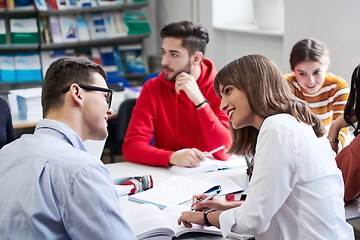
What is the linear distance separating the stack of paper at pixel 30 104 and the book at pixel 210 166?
55.9 inches

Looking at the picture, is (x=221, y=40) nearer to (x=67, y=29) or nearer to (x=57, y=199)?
(x=67, y=29)

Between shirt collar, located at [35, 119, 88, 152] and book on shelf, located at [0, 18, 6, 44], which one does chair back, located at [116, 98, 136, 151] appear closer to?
shirt collar, located at [35, 119, 88, 152]

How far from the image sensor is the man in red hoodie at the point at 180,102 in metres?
2.32

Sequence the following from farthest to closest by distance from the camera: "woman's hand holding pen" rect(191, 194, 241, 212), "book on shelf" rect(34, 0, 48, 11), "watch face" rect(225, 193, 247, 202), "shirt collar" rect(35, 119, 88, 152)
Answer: "book on shelf" rect(34, 0, 48, 11)
"watch face" rect(225, 193, 247, 202)
"woman's hand holding pen" rect(191, 194, 241, 212)
"shirt collar" rect(35, 119, 88, 152)

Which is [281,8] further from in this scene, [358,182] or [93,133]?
[93,133]

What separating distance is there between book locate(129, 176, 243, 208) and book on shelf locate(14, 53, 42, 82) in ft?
10.7

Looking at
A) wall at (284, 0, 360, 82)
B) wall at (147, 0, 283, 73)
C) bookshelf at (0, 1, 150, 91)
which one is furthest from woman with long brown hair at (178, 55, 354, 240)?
bookshelf at (0, 1, 150, 91)

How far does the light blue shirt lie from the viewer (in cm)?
100

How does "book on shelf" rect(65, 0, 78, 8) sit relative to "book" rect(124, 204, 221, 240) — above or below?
above

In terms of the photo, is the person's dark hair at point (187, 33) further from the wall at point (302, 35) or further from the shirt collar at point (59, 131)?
the shirt collar at point (59, 131)

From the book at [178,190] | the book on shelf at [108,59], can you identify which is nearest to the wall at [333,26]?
the book at [178,190]

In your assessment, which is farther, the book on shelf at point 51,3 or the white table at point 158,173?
the book on shelf at point 51,3

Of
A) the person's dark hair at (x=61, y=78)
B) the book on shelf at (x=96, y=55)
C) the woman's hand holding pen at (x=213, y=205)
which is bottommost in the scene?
the woman's hand holding pen at (x=213, y=205)

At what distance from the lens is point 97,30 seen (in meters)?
4.91
